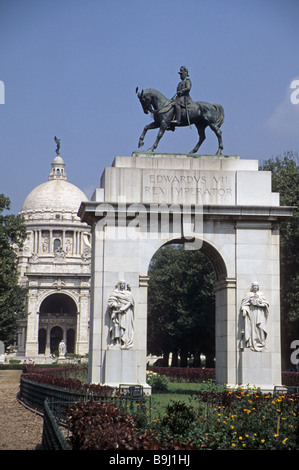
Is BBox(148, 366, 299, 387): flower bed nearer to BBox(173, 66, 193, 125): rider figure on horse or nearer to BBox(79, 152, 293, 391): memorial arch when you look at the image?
BBox(79, 152, 293, 391): memorial arch

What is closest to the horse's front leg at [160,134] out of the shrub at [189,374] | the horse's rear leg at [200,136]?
the horse's rear leg at [200,136]

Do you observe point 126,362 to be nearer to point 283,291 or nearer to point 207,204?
point 207,204

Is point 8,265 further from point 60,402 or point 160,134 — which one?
point 60,402

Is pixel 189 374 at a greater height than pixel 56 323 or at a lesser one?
lesser

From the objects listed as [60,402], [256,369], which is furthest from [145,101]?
[60,402]

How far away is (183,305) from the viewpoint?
5578 centimetres

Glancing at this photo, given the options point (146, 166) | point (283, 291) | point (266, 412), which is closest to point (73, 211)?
point (283, 291)

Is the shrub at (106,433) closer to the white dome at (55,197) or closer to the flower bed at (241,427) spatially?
the flower bed at (241,427)

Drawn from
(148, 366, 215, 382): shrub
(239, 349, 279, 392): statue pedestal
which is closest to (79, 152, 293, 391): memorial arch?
(239, 349, 279, 392): statue pedestal

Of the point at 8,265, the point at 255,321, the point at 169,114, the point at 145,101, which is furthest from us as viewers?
the point at 8,265

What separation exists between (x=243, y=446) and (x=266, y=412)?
244 centimetres

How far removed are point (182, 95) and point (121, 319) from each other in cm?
856

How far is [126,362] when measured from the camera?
24266 millimetres
